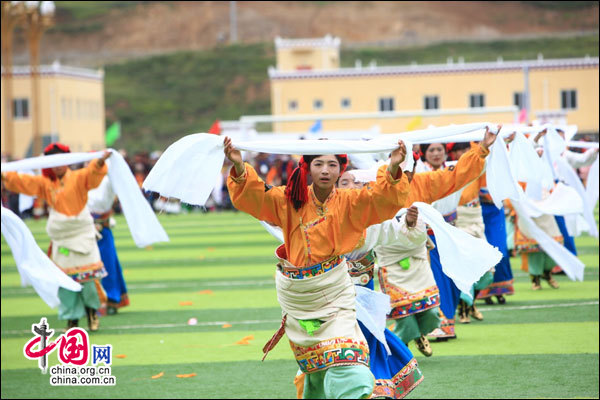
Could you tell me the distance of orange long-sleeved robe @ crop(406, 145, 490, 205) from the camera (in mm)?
6695

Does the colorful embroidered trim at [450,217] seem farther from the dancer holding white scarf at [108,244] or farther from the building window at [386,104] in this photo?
the building window at [386,104]

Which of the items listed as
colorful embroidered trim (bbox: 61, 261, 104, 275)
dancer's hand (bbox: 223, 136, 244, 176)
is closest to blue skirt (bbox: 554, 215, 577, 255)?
colorful embroidered trim (bbox: 61, 261, 104, 275)

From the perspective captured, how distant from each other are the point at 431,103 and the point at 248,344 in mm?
40047

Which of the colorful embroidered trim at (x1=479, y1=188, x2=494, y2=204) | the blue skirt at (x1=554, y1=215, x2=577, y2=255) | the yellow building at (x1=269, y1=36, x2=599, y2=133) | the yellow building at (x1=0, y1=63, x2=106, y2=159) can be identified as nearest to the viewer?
the colorful embroidered trim at (x1=479, y1=188, x2=494, y2=204)

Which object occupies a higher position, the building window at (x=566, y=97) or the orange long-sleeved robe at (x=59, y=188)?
the building window at (x=566, y=97)

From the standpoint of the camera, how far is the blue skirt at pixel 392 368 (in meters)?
6.43

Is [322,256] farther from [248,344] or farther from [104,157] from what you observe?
[104,157]

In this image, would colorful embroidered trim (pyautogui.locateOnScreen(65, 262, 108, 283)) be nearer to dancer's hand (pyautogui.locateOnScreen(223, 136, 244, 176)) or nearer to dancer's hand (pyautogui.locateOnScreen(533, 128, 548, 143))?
dancer's hand (pyautogui.locateOnScreen(533, 128, 548, 143))

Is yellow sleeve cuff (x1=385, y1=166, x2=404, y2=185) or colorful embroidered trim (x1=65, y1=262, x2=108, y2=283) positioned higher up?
yellow sleeve cuff (x1=385, y1=166, x2=404, y2=185)

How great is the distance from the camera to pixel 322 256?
5.63 m

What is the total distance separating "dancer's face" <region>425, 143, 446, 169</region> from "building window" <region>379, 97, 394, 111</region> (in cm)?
4069

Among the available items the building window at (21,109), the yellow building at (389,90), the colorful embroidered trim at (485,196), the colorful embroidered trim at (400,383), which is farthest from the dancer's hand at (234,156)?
the building window at (21,109)

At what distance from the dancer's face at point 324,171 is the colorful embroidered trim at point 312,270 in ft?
1.29

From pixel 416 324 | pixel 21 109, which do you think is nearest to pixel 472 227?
pixel 416 324
